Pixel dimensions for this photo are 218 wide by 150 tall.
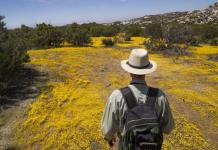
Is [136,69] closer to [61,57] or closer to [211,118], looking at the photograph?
[211,118]

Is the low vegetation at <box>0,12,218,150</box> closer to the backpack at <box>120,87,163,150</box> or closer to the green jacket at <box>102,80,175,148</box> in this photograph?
the green jacket at <box>102,80,175,148</box>

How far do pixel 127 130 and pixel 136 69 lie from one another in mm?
770

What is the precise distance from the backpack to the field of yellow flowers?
5.56 m

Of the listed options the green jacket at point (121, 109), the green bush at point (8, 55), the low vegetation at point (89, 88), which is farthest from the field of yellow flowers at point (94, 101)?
the green jacket at point (121, 109)

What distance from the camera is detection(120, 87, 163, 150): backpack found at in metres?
3.73

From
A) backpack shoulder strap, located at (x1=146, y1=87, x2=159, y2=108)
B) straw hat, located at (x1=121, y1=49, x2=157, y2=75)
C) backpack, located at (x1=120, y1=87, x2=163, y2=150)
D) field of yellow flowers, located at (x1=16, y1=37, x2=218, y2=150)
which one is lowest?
field of yellow flowers, located at (x1=16, y1=37, x2=218, y2=150)

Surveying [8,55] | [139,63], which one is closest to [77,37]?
[8,55]

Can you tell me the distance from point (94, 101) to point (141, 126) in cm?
921

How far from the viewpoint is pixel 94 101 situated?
1289cm

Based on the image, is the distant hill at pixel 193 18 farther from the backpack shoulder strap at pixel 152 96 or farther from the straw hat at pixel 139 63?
the backpack shoulder strap at pixel 152 96

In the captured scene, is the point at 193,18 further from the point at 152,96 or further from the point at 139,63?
the point at 152,96

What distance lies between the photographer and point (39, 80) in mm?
15359

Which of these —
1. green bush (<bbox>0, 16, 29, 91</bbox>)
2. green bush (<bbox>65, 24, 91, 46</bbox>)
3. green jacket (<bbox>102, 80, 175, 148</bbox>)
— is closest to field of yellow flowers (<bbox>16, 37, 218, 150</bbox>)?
green bush (<bbox>0, 16, 29, 91</bbox>)

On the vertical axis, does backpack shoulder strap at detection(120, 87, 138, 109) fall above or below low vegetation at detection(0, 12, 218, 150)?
above
